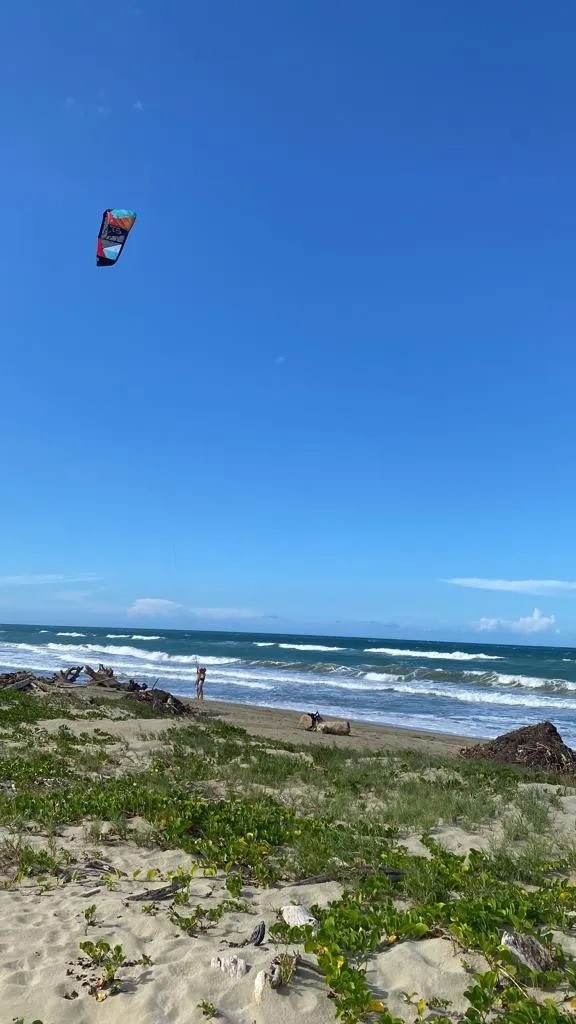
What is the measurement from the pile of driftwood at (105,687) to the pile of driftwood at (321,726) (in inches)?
151

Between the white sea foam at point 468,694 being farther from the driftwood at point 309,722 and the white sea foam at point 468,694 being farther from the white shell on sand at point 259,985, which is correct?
the white shell on sand at point 259,985

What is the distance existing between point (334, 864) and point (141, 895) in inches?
70.5

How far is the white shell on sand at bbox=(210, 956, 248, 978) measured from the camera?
415 cm

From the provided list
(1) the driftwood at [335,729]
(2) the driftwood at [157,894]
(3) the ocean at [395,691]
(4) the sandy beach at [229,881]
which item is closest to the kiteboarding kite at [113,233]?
(4) the sandy beach at [229,881]

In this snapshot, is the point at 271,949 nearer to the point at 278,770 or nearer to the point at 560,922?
the point at 560,922

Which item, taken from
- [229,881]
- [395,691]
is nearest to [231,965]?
[229,881]

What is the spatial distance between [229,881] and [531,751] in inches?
535

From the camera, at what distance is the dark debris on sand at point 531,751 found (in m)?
16.3

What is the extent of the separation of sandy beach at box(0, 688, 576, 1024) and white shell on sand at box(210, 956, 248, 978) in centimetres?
1

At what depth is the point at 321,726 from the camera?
2189cm

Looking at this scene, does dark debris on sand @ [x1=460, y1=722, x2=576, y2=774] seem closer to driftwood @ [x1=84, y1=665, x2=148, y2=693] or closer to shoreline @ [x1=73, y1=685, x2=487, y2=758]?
shoreline @ [x1=73, y1=685, x2=487, y2=758]

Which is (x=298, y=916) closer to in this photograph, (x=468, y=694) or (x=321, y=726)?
(x=321, y=726)

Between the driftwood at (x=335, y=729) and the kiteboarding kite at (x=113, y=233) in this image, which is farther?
the driftwood at (x=335, y=729)

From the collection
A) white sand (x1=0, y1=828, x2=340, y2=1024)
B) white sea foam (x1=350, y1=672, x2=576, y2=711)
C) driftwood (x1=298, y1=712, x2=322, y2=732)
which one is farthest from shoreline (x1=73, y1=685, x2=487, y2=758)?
white sea foam (x1=350, y1=672, x2=576, y2=711)
